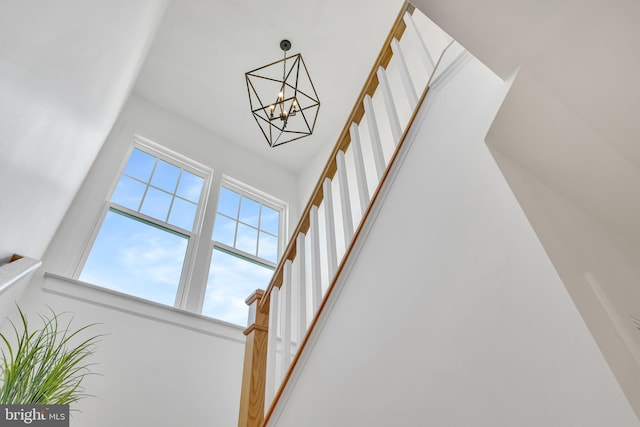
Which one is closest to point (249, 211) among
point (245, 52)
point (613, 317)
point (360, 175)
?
point (245, 52)

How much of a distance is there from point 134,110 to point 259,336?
3684 millimetres

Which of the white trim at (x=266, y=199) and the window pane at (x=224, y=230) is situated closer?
the window pane at (x=224, y=230)

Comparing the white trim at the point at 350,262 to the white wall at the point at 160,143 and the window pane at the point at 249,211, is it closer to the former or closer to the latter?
the white wall at the point at 160,143

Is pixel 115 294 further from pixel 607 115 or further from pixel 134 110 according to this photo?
pixel 607 115

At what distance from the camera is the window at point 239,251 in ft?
12.6

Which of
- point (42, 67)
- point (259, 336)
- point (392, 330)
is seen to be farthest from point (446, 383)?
point (42, 67)

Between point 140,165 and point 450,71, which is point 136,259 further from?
point 450,71

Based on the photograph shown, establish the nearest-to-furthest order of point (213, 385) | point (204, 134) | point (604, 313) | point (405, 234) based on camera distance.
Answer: point (604, 313), point (405, 234), point (213, 385), point (204, 134)

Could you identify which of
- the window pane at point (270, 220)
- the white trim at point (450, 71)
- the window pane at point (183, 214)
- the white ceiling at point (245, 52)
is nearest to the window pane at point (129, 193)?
the window pane at point (183, 214)

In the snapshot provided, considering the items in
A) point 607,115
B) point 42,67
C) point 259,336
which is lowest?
point 259,336

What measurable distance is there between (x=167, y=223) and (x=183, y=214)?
244 millimetres

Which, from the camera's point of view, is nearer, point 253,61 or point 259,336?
point 259,336

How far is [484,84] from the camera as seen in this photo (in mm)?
1366

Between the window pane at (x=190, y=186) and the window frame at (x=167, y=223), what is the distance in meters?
0.04
